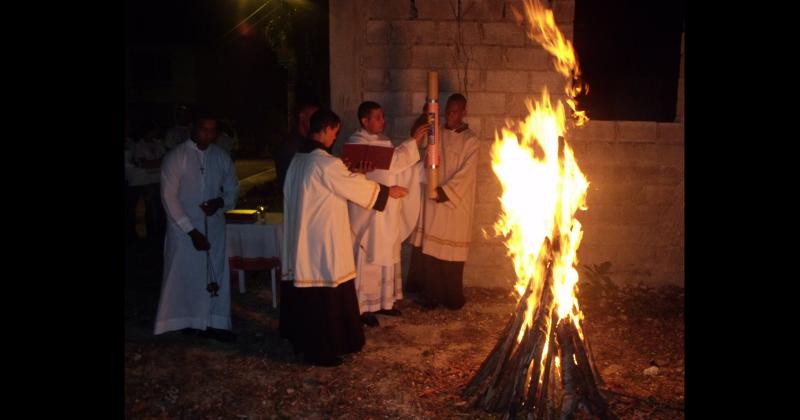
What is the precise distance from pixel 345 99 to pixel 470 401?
4.32 metres

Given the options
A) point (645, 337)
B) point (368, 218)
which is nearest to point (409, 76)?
point (368, 218)

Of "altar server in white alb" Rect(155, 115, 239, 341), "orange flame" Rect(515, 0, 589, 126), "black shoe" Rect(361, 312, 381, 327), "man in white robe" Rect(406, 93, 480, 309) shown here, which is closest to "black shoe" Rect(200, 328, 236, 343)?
"altar server in white alb" Rect(155, 115, 239, 341)

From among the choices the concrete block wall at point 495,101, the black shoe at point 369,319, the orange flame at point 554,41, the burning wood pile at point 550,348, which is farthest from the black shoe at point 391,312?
the orange flame at point 554,41

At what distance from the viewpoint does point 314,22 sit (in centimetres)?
2020

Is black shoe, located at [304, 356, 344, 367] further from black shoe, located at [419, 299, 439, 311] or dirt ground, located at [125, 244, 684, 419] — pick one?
black shoe, located at [419, 299, 439, 311]

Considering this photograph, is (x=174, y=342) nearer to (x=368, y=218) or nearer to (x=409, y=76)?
(x=368, y=218)

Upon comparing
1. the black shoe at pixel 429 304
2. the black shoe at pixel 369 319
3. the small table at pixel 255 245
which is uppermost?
the small table at pixel 255 245

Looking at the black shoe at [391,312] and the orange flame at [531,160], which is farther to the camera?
the black shoe at [391,312]

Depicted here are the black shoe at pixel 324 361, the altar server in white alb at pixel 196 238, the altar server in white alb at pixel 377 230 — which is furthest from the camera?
the altar server in white alb at pixel 377 230

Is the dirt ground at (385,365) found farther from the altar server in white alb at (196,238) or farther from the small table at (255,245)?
the small table at (255,245)

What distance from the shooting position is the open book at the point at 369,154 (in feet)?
20.7

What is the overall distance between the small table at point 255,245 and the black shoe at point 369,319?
1237 millimetres

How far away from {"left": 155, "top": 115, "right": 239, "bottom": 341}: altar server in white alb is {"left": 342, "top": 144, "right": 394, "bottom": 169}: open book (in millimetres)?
1287

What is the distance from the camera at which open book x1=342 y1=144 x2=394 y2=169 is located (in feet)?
20.7
